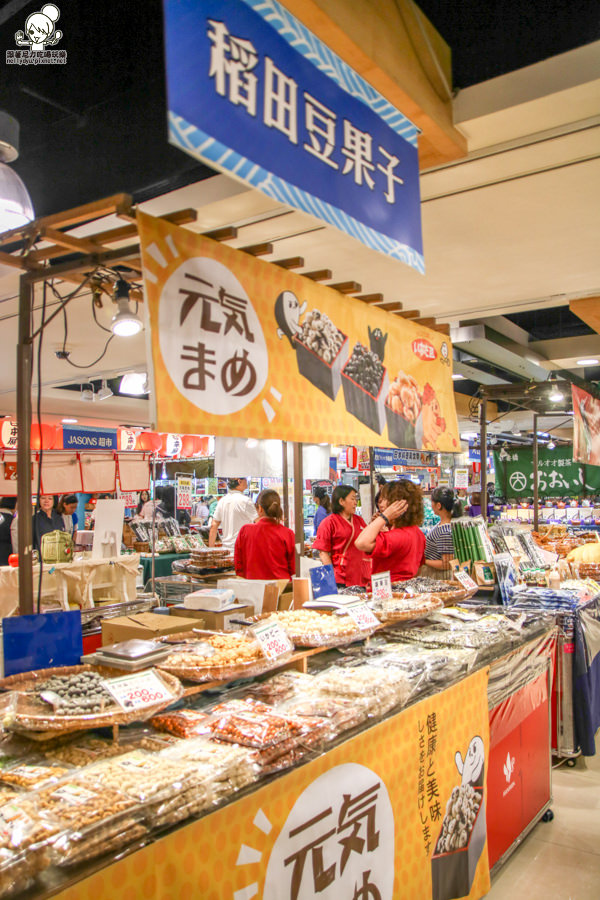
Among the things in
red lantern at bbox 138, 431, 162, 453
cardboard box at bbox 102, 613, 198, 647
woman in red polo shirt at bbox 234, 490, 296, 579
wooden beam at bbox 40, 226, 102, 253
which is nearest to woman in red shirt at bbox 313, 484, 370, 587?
woman in red polo shirt at bbox 234, 490, 296, 579

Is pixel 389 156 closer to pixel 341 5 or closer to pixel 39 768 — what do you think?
pixel 341 5

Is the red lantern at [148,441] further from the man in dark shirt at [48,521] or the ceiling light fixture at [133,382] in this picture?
the ceiling light fixture at [133,382]

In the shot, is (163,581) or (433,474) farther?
(433,474)

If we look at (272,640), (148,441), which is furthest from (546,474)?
(272,640)

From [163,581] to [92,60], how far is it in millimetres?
5442

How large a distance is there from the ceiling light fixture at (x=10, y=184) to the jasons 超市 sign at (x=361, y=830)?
2.50 metres

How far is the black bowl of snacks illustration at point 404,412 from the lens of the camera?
3.28 meters

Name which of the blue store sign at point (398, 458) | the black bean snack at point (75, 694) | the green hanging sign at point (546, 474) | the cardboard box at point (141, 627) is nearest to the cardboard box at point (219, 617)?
the cardboard box at point (141, 627)

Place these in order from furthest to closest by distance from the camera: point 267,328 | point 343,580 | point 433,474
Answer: point 433,474
point 343,580
point 267,328

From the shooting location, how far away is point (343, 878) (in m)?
2.07

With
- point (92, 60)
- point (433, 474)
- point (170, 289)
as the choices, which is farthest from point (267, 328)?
point (433, 474)

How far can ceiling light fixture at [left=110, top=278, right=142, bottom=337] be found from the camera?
258cm

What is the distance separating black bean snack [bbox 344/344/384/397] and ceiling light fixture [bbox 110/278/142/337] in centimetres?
104

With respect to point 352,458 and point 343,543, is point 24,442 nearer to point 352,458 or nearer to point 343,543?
point 343,543
